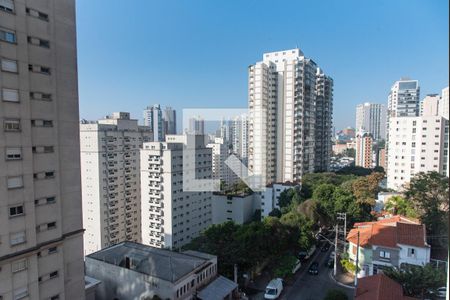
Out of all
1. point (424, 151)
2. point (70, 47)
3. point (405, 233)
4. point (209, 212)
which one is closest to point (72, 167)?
point (70, 47)

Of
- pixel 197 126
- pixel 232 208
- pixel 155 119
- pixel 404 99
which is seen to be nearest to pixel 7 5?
pixel 197 126

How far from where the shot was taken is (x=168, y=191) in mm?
8945

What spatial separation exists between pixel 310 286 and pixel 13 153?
5.41m

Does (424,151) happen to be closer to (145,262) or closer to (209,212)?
(209,212)

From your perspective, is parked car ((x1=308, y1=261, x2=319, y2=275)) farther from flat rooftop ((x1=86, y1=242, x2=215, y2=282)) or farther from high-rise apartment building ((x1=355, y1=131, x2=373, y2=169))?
high-rise apartment building ((x1=355, y1=131, x2=373, y2=169))

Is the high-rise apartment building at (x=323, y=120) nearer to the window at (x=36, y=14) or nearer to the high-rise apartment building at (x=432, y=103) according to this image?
the high-rise apartment building at (x=432, y=103)

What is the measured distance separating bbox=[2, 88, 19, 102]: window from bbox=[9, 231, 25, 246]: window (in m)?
1.30

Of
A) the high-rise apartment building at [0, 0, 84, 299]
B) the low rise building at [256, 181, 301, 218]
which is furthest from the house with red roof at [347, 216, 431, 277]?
the high-rise apartment building at [0, 0, 84, 299]

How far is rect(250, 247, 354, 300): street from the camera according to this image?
5.29m

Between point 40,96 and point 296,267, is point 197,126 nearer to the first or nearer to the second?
point 296,267

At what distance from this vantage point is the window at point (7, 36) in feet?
8.68

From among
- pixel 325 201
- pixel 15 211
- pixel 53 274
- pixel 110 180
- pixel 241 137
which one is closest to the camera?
pixel 15 211

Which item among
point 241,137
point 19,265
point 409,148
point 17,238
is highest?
point 241,137

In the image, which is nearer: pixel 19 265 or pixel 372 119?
pixel 19 265
